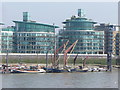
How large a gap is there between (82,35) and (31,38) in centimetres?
1035

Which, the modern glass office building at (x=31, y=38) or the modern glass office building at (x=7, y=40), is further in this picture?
the modern glass office building at (x=7, y=40)

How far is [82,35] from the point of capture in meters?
124

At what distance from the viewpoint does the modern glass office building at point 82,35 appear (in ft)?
406

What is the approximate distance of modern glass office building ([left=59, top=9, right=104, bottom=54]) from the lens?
4872 inches

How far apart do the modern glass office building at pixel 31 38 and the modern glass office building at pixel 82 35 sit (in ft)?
11.9

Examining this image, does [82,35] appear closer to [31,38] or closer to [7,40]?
[31,38]

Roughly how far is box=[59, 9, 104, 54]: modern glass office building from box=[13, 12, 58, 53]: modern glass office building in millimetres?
3613

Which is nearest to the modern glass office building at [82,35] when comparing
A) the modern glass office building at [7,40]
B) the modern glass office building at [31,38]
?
the modern glass office building at [31,38]

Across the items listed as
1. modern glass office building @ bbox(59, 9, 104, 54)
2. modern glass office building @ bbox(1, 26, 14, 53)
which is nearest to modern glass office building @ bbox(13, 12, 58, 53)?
modern glass office building @ bbox(1, 26, 14, 53)

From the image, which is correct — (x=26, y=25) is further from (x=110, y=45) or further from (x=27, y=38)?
(x=110, y=45)

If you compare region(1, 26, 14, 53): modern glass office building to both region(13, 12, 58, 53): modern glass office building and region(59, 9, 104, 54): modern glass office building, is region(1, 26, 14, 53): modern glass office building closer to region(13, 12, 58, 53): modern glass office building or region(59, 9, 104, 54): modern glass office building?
region(13, 12, 58, 53): modern glass office building

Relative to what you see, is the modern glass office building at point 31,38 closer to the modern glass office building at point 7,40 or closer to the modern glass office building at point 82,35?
the modern glass office building at point 7,40

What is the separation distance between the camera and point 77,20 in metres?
124

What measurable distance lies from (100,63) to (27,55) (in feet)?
44.9
